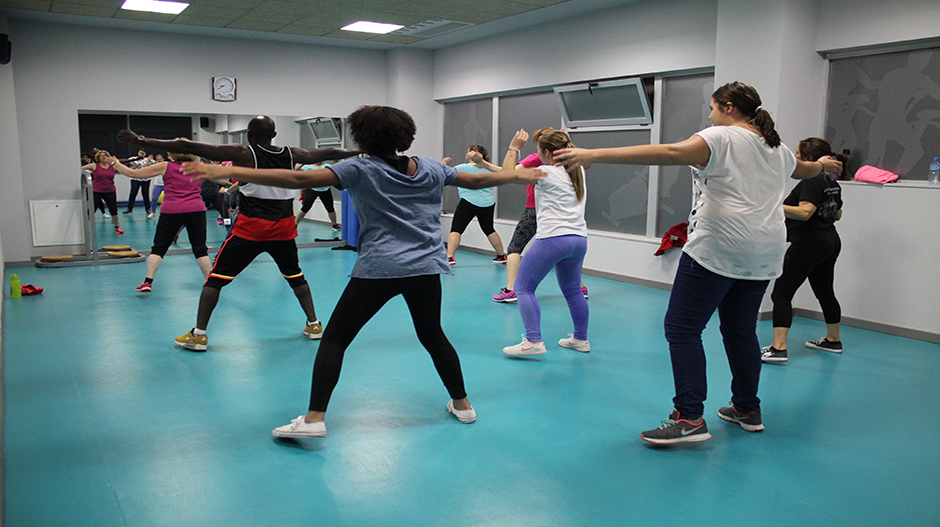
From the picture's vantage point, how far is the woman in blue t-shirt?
2.74 meters

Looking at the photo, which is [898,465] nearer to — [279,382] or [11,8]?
[279,382]

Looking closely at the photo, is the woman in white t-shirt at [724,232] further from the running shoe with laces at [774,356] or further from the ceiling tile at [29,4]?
the ceiling tile at [29,4]

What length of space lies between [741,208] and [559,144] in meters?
1.57

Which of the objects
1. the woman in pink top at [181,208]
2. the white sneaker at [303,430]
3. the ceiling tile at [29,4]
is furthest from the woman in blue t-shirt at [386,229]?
the ceiling tile at [29,4]

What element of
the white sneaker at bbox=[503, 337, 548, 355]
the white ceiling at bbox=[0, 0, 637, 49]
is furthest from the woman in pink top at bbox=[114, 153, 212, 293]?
the white sneaker at bbox=[503, 337, 548, 355]

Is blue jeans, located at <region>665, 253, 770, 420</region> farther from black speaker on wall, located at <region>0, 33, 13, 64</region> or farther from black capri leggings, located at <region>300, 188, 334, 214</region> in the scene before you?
black capri leggings, located at <region>300, 188, 334, 214</region>

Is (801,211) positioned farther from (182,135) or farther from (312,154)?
(182,135)

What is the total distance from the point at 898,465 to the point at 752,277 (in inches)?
39.2

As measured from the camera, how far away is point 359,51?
10516mm

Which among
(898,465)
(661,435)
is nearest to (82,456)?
(661,435)

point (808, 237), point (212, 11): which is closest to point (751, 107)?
point (808, 237)

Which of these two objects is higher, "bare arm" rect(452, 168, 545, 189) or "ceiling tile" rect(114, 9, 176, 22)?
"ceiling tile" rect(114, 9, 176, 22)

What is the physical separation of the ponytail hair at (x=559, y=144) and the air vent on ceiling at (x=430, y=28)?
4728mm

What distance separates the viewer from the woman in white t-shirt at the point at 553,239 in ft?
13.6
